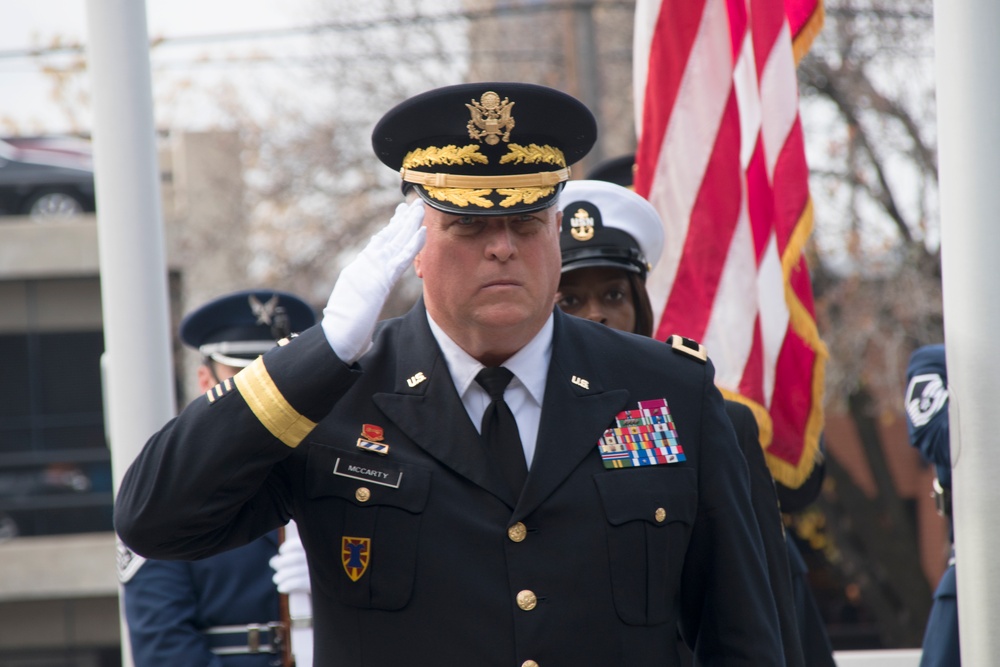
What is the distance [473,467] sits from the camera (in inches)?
94.4

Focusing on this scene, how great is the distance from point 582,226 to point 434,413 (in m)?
1.52

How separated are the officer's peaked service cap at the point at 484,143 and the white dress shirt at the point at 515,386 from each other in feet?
0.90

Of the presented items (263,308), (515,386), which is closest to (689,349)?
(515,386)

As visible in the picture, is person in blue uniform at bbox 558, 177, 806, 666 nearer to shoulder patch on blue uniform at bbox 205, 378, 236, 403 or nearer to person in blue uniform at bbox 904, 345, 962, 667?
person in blue uniform at bbox 904, 345, 962, 667

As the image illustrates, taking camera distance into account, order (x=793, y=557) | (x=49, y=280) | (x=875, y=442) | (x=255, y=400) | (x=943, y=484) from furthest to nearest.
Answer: (x=49, y=280)
(x=875, y=442)
(x=943, y=484)
(x=793, y=557)
(x=255, y=400)

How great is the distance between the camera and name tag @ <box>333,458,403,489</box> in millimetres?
2383

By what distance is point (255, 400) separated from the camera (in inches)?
89.0

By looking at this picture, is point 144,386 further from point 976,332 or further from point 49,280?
point 49,280

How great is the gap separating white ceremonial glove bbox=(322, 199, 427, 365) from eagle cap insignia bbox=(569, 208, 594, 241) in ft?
4.98

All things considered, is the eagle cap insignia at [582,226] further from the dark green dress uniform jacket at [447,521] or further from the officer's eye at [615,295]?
the dark green dress uniform jacket at [447,521]

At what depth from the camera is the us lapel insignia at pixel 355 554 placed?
2352 mm

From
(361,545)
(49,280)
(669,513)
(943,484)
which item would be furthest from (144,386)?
(49,280)

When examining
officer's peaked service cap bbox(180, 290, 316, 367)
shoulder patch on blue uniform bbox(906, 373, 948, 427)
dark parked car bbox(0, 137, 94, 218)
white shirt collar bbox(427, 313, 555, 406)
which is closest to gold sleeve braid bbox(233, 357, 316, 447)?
white shirt collar bbox(427, 313, 555, 406)

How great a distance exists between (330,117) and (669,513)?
1331cm
